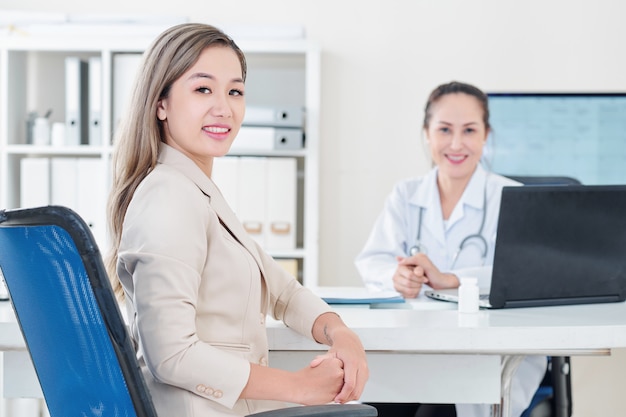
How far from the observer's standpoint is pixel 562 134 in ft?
11.4

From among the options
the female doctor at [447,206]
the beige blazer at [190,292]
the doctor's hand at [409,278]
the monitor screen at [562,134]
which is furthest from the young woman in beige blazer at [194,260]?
the monitor screen at [562,134]

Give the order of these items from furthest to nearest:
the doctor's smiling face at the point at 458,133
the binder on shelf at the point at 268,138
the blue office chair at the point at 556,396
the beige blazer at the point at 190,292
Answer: the binder on shelf at the point at 268,138 → the doctor's smiling face at the point at 458,133 → the blue office chair at the point at 556,396 → the beige blazer at the point at 190,292

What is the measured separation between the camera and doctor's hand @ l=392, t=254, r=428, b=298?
2.11m

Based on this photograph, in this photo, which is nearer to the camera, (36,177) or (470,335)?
(470,335)

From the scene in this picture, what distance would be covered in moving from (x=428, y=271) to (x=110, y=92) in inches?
66.6

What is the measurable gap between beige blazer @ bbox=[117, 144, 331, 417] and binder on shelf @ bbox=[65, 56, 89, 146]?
2.06 metres

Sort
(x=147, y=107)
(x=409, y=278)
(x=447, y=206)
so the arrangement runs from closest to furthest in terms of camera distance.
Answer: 1. (x=147, y=107)
2. (x=409, y=278)
3. (x=447, y=206)

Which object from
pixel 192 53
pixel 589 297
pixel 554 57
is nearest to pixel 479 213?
pixel 589 297

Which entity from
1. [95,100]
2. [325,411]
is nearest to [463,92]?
[95,100]

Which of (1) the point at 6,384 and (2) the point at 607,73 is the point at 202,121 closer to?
(1) the point at 6,384

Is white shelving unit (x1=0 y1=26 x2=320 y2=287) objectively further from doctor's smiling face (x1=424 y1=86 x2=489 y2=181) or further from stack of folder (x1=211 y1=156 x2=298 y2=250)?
doctor's smiling face (x1=424 y1=86 x2=489 y2=181)

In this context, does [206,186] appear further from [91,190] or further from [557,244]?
[91,190]

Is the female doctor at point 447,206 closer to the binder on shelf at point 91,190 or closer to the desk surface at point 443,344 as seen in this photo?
the desk surface at point 443,344

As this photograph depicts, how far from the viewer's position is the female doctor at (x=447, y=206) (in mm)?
2535
